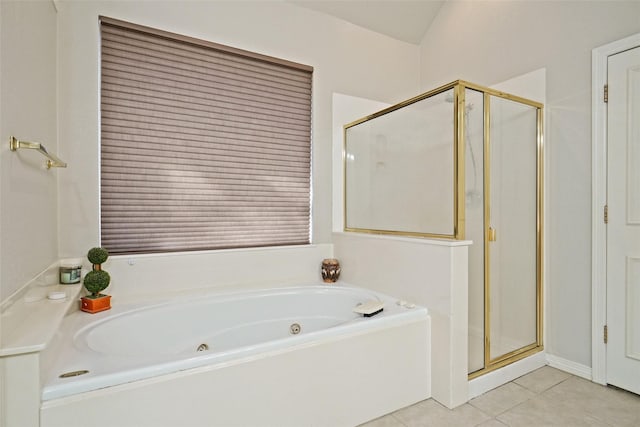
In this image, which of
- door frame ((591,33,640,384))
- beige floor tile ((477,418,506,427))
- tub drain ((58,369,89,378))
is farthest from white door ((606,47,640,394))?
tub drain ((58,369,89,378))

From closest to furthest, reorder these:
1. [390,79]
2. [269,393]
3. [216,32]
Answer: [269,393], [216,32], [390,79]

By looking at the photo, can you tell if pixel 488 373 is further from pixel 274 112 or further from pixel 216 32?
pixel 216 32

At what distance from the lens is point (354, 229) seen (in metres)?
2.80

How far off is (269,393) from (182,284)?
1.14 m

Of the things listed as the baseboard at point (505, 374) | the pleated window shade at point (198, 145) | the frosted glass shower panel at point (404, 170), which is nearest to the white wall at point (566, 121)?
the baseboard at point (505, 374)

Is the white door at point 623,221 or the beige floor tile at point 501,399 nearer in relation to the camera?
the beige floor tile at point 501,399

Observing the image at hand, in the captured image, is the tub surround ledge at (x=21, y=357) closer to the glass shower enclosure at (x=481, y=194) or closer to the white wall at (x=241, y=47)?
the white wall at (x=241, y=47)

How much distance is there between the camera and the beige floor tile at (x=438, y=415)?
Answer: 66.6 inches

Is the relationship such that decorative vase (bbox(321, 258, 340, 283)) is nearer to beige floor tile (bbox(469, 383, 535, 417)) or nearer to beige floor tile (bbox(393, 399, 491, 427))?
beige floor tile (bbox(393, 399, 491, 427))

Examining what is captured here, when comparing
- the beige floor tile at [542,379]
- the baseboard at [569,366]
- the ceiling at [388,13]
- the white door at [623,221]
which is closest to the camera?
the white door at [623,221]

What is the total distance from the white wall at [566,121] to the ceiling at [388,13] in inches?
28.1

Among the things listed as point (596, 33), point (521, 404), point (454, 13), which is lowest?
point (521, 404)

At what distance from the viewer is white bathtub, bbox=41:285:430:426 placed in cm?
116

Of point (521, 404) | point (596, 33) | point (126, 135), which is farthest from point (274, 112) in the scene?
point (521, 404)
